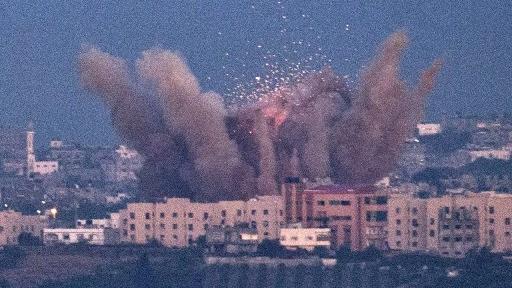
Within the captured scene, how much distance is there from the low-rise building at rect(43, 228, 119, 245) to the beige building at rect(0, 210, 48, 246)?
21 centimetres

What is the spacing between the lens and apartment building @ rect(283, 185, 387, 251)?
49031mm

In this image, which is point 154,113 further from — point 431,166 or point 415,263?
point 431,166

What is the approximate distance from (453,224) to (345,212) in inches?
86.2

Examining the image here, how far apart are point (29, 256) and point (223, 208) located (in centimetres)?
324

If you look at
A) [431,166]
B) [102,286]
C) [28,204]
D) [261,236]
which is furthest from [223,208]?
[431,166]

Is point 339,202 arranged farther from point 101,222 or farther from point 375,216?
point 101,222

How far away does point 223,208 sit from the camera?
50312 millimetres

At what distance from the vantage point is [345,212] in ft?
162

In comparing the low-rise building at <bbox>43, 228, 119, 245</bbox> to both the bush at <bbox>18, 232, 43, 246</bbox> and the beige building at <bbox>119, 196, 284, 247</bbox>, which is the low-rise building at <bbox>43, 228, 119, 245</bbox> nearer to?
the bush at <bbox>18, 232, 43, 246</bbox>

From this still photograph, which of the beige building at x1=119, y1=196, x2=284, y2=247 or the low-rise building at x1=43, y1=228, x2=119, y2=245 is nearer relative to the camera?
the beige building at x1=119, y1=196, x2=284, y2=247

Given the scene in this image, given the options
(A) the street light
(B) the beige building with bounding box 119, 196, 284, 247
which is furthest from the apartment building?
Result: (A) the street light

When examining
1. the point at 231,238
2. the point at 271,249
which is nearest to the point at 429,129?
the point at 231,238

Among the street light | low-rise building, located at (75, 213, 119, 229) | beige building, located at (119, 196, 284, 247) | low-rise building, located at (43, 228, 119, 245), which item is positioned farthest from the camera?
the street light

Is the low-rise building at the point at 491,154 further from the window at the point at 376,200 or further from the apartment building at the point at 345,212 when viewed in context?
the window at the point at 376,200
